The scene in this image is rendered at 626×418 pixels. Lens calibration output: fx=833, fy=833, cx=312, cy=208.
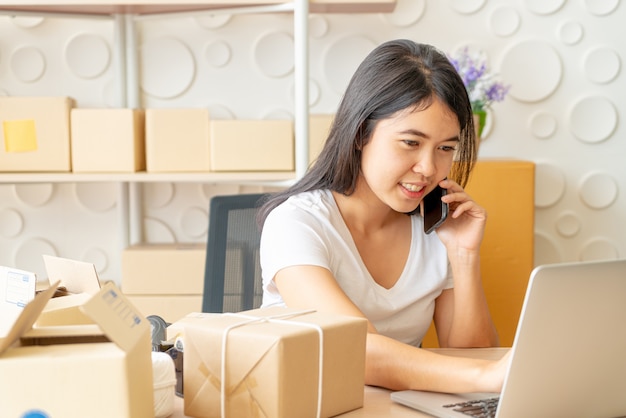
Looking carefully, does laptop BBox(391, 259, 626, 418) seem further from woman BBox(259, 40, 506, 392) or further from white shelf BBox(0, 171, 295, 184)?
white shelf BBox(0, 171, 295, 184)

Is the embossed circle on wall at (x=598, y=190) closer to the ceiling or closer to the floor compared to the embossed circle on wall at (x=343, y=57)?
closer to the floor

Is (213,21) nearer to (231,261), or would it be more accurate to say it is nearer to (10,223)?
(10,223)

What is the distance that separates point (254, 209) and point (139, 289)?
28.2 inches

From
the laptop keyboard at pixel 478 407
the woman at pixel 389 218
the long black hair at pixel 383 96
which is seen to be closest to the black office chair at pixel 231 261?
the woman at pixel 389 218

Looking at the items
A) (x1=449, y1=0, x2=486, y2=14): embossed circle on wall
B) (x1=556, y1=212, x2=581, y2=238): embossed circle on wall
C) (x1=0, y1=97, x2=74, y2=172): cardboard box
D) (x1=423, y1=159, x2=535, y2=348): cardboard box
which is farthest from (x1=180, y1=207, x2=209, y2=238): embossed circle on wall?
(x1=556, y1=212, x2=581, y2=238): embossed circle on wall

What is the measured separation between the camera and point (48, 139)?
255 centimetres

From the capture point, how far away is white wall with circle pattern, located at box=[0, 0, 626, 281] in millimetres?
2877

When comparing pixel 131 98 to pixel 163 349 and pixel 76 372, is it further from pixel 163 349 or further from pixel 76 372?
pixel 76 372

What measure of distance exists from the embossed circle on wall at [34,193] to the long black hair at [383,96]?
1497 mm

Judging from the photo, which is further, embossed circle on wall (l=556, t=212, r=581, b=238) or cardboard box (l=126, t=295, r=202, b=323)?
embossed circle on wall (l=556, t=212, r=581, b=238)

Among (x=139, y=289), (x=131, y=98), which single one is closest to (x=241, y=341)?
(x=139, y=289)

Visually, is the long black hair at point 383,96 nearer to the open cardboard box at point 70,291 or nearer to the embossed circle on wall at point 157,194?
the open cardboard box at point 70,291

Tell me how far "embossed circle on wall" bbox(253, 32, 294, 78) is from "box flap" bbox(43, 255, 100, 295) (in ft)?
5.26

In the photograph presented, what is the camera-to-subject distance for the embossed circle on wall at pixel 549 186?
2912 millimetres
